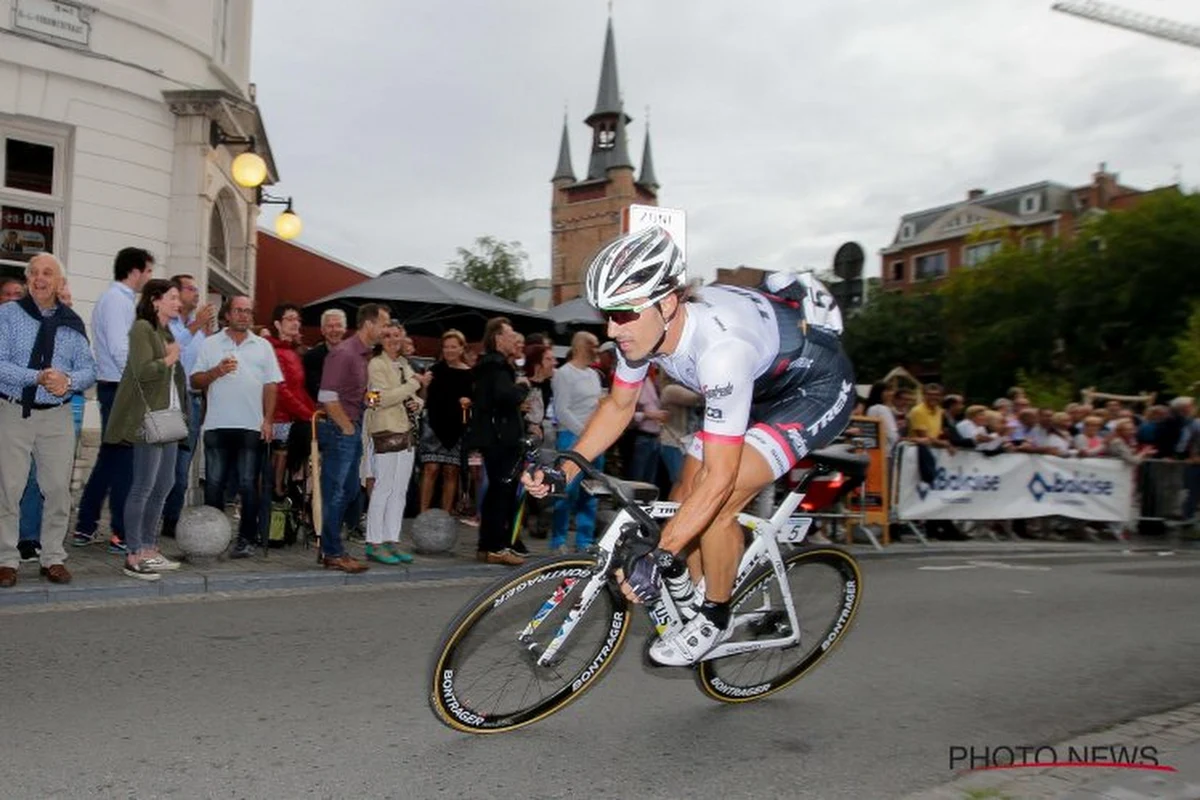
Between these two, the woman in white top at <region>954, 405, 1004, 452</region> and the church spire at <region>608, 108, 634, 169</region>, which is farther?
the church spire at <region>608, 108, 634, 169</region>

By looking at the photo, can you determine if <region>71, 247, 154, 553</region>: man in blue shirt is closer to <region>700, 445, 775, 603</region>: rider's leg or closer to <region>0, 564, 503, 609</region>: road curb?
<region>0, 564, 503, 609</region>: road curb

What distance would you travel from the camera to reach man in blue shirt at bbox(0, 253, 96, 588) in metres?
6.36

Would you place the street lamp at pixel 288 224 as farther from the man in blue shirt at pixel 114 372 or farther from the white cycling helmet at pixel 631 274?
the white cycling helmet at pixel 631 274

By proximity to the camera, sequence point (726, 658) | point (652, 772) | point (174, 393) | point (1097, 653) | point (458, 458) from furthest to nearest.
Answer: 1. point (458, 458)
2. point (174, 393)
3. point (1097, 653)
4. point (726, 658)
5. point (652, 772)

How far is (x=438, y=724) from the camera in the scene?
4.05 m

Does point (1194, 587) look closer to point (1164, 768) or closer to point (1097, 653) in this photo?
point (1097, 653)

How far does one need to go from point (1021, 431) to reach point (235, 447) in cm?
1067

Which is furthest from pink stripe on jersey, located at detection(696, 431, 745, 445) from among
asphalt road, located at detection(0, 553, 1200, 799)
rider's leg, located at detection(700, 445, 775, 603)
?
asphalt road, located at detection(0, 553, 1200, 799)

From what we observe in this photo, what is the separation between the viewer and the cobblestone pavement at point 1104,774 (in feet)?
10.9

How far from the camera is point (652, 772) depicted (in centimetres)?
360

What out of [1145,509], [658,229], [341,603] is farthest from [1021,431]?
[658,229]

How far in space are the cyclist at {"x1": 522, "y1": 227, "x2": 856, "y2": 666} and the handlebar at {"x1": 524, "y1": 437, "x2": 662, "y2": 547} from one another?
0.05 meters

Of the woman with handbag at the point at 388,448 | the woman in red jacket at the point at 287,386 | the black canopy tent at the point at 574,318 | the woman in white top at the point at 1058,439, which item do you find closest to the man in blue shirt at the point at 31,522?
the woman in red jacket at the point at 287,386

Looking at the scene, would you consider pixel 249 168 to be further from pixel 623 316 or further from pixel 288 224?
pixel 623 316
